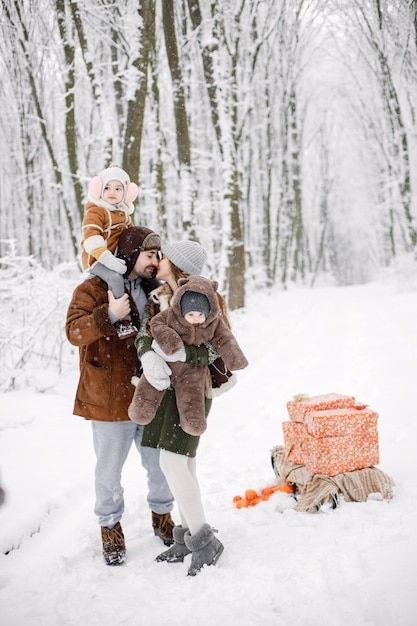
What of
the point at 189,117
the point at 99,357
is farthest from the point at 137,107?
the point at 189,117

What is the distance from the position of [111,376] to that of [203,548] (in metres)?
1.15

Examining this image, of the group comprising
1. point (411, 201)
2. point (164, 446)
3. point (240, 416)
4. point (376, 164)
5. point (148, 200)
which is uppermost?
point (376, 164)

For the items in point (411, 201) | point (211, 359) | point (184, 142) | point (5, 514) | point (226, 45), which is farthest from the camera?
point (411, 201)

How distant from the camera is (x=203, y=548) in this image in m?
2.75

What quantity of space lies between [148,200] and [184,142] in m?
10.3

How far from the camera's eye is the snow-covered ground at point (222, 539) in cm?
230

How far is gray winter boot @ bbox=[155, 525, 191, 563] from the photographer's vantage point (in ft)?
9.51

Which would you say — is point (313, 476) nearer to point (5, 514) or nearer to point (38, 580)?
point (38, 580)

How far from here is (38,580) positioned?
9.01 feet

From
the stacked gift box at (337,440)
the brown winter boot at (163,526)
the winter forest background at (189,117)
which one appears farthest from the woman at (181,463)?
the winter forest background at (189,117)

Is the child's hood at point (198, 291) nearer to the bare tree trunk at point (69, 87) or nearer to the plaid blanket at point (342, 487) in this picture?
the plaid blanket at point (342, 487)

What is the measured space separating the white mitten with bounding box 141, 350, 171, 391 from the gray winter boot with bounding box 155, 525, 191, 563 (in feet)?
3.13

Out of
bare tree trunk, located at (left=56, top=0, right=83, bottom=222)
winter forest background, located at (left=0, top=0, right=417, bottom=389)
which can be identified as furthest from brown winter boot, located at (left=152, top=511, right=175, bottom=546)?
bare tree trunk, located at (left=56, top=0, right=83, bottom=222)

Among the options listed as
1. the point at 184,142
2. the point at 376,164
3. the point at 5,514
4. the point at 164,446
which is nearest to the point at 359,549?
the point at 164,446
